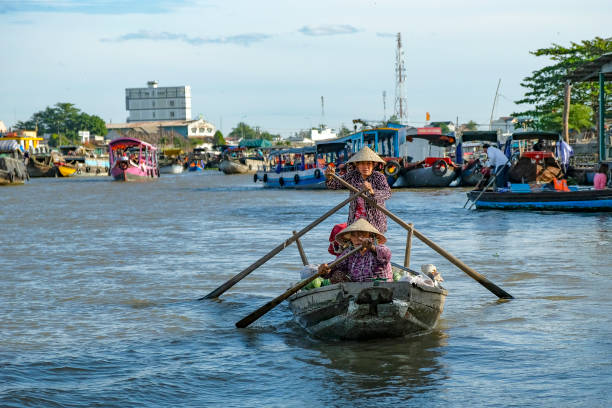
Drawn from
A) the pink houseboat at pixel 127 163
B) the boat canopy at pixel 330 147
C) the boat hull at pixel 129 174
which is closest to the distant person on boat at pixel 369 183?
the boat canopy at pixel 330 147

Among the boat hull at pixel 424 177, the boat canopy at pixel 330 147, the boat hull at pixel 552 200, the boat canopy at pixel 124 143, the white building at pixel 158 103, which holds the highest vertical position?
the white building at pixel 158 103

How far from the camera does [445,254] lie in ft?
27.7

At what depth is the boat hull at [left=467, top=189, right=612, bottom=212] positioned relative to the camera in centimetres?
1811

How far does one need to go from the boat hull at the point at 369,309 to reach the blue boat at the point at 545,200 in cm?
1189

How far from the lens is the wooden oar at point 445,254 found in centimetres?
773

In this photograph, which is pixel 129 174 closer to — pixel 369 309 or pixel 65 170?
pixel 65 170

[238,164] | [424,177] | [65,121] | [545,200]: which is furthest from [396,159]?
[65,121]

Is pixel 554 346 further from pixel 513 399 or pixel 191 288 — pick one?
pixel 191 288

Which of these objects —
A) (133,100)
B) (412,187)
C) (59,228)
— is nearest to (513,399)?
(59,228)

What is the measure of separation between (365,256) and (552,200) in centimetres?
1275

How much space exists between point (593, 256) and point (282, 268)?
4.75 meters

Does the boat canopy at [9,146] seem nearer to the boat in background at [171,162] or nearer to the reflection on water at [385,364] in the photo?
the boat in background at [171,162]

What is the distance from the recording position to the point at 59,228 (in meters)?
19.4

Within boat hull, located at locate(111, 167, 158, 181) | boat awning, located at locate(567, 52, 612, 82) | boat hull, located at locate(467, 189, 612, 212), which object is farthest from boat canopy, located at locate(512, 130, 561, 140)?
boat hull, located at locate(111, 167, 158, 181)
